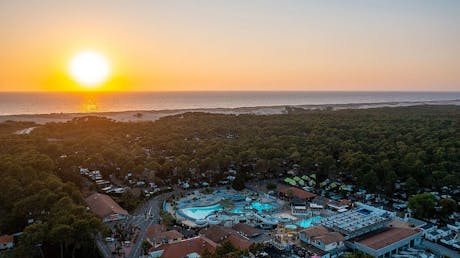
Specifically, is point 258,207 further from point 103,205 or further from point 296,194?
point 103,205

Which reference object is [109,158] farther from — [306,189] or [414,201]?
[414,201]

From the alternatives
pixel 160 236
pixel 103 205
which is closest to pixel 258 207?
pixel 160 236

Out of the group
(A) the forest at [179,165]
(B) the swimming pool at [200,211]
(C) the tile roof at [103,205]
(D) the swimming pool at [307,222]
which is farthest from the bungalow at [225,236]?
(C) the tile roof at [103,205]

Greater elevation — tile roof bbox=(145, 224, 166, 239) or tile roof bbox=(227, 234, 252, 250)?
tile roof bbox=(227, 234, 252, 250)

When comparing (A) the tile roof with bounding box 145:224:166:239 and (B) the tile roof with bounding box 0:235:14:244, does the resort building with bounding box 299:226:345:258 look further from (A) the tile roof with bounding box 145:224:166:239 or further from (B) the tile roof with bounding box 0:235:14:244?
(B) the tile roof with bounding box 0:235:14:244

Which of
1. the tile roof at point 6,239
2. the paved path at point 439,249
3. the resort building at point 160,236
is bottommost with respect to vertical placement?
the paved path at point 439,249

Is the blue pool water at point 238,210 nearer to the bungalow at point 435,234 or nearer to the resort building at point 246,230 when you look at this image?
the resort building at point 246,230

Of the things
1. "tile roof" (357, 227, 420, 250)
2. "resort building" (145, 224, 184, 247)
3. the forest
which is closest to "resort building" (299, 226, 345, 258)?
"tile roof" (357, 227, 420, 250)
